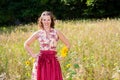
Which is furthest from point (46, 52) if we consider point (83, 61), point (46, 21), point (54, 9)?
point (54, 9)

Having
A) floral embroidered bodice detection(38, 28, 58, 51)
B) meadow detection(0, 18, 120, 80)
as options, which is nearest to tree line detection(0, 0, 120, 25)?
Answer: meadow detection(0, 18, 120, 80)

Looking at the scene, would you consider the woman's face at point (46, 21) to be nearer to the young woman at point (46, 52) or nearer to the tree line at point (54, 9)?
the young woman at point (46, 52)

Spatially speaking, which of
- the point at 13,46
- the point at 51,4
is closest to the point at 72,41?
the point at 13,46

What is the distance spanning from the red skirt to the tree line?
22.0 meters

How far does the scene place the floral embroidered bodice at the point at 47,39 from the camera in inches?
223

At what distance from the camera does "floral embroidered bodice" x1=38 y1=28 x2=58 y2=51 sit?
566 centimetres

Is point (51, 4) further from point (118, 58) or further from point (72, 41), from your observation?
point (118, 58)

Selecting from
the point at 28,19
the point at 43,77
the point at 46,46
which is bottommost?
the point at 28,19

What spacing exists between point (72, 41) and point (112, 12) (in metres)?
18.2

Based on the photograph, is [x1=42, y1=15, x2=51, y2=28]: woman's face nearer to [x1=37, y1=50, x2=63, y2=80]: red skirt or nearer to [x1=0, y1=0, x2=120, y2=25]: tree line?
[x1=37, y1=50, x2=63, y2=80]: red skirt

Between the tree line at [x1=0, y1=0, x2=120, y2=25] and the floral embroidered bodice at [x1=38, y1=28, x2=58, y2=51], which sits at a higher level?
the floral embroidered bodice at [x1=38, y1=28, x2=58, y2=51]

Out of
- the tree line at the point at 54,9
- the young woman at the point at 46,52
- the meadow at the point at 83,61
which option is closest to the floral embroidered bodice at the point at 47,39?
the young woman at the point at 46,52

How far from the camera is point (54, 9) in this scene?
97.6 feet

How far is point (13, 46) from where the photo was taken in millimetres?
10367
